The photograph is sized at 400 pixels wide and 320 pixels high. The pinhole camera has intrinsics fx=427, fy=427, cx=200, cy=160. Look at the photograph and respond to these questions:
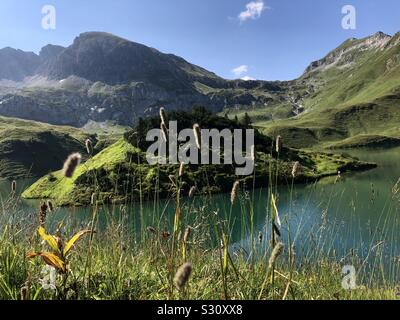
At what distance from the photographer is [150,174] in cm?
8212

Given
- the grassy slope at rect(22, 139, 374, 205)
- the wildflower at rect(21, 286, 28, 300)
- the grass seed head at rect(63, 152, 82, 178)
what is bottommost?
the grassy slope at rect(22, 139, 374, 205)

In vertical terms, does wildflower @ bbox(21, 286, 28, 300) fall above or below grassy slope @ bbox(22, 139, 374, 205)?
above

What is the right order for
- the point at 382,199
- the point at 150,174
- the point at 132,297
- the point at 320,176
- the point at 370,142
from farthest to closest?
1. the point at 370,142
2. the point at 320,176
3. the point at 150,174
4. the point at 382,199
5. the point at 132,297

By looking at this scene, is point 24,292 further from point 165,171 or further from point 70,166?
point 165,171

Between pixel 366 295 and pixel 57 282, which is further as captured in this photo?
pixel 366 295

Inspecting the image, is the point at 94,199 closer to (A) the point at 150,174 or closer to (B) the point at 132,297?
(B) the point at 132,297

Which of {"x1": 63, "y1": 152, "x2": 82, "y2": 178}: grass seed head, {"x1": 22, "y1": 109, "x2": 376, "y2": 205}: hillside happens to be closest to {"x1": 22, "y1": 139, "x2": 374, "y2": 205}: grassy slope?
{"x1": 22, "y1": 109, "x2": 376, "y2": 205}: hillside

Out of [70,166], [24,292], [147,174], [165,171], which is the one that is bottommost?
[147,174]

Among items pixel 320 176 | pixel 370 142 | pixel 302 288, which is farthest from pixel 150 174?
pixel 370 142

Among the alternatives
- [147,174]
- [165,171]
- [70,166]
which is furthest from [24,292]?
[147,174]

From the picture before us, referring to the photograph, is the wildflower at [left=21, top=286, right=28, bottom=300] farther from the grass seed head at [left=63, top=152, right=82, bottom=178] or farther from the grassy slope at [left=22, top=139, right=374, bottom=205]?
the grassy slope at [left=22, top=139, right=374, bottom=205]

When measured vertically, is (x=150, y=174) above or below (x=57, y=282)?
below

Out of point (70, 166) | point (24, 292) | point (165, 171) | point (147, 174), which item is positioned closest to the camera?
point (70, 166)

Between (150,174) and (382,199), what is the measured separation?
4202 centimetres
